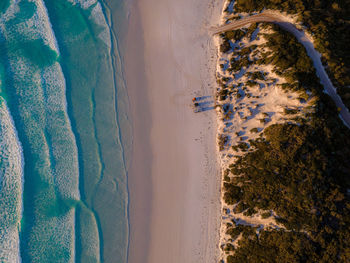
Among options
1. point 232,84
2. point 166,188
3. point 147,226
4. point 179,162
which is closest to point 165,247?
point 147,226

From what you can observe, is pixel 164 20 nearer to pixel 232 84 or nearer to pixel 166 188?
pixel 232 84

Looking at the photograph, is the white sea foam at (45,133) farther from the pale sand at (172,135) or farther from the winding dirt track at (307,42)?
the winding dirt track at (307,42)

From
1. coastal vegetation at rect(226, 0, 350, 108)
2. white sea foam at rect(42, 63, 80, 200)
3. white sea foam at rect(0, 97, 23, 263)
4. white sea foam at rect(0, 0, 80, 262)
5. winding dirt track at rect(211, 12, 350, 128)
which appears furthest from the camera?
white sea foam at rect(42, 63, 80, 200)

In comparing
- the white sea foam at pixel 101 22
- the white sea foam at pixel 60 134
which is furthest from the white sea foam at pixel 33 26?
the white sea foam at pixel 101 22

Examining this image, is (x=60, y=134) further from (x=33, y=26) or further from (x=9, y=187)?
(x=33, y=26)

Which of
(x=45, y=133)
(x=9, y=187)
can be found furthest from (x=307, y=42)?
(x=9, y=187)

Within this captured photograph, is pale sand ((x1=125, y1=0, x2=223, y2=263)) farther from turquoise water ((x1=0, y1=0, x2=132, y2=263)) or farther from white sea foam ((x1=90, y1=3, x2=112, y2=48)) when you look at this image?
white sea foam ((x1=90, y1=3, x2=112, y2=48))

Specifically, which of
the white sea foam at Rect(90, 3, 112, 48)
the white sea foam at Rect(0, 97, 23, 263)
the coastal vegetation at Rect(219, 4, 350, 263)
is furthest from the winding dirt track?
the white sea foam at Rect(0, 97, 23, 263)
